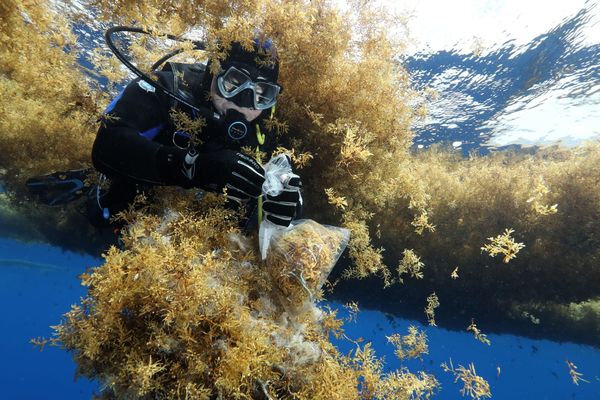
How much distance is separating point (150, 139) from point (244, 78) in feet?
3.79

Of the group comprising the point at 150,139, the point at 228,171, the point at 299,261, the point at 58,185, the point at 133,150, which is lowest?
the point at 58,185

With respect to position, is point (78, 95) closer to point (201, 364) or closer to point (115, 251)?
point (115, 251)

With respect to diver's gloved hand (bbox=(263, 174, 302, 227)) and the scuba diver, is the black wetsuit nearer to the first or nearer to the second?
the scuba diver

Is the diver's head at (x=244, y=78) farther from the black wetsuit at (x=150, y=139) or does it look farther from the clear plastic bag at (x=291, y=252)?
the clear plastic bag at (x=291, y=252)

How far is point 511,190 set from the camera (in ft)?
20.7

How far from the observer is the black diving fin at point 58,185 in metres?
4.50

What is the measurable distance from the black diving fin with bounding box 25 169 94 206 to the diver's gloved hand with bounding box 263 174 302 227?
3.08m

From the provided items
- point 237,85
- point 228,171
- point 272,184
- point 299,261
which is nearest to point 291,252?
point 299,261

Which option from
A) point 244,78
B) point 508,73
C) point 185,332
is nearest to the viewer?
point 185,332

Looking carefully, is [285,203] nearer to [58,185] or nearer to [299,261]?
[299,261]

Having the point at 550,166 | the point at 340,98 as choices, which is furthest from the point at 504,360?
the point at 340,98

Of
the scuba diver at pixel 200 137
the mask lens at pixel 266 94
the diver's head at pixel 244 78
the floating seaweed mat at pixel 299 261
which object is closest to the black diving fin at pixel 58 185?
the scuba diver at pixel 200 137

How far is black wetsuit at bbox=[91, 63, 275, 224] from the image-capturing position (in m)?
2.89

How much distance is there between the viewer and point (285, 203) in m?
2.91
